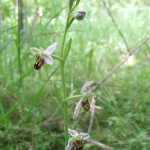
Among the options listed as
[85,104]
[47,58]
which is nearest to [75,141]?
[85,104]

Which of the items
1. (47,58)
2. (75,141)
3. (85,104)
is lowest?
(75,141)

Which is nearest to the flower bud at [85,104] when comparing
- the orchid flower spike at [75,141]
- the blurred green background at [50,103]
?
the orchid flower spike at [75,141]

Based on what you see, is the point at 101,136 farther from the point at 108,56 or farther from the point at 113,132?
the point at 108,56

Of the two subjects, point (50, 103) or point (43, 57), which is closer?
point (43, 57)

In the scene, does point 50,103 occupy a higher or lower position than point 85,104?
lower

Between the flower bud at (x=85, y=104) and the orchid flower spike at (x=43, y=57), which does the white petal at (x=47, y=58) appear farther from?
the flower bud at (x=85, y=104)

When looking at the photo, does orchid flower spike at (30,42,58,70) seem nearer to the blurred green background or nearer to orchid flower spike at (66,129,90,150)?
the blurred green background

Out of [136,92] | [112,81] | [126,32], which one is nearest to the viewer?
[136,92]

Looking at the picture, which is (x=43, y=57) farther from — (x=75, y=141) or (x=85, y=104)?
(x=75, y=141)

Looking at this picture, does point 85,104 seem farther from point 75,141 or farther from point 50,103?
point 50,103

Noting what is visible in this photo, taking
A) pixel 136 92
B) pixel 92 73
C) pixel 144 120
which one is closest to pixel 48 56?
pixel 144 120

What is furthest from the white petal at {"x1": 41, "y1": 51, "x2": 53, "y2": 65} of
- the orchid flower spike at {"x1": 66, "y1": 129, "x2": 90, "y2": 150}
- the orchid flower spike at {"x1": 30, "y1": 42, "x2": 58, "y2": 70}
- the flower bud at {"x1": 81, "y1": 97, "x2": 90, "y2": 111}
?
the orchid flower spike at {"x1": 66, "y1": 129, "x2": 90, "y2": 150}
